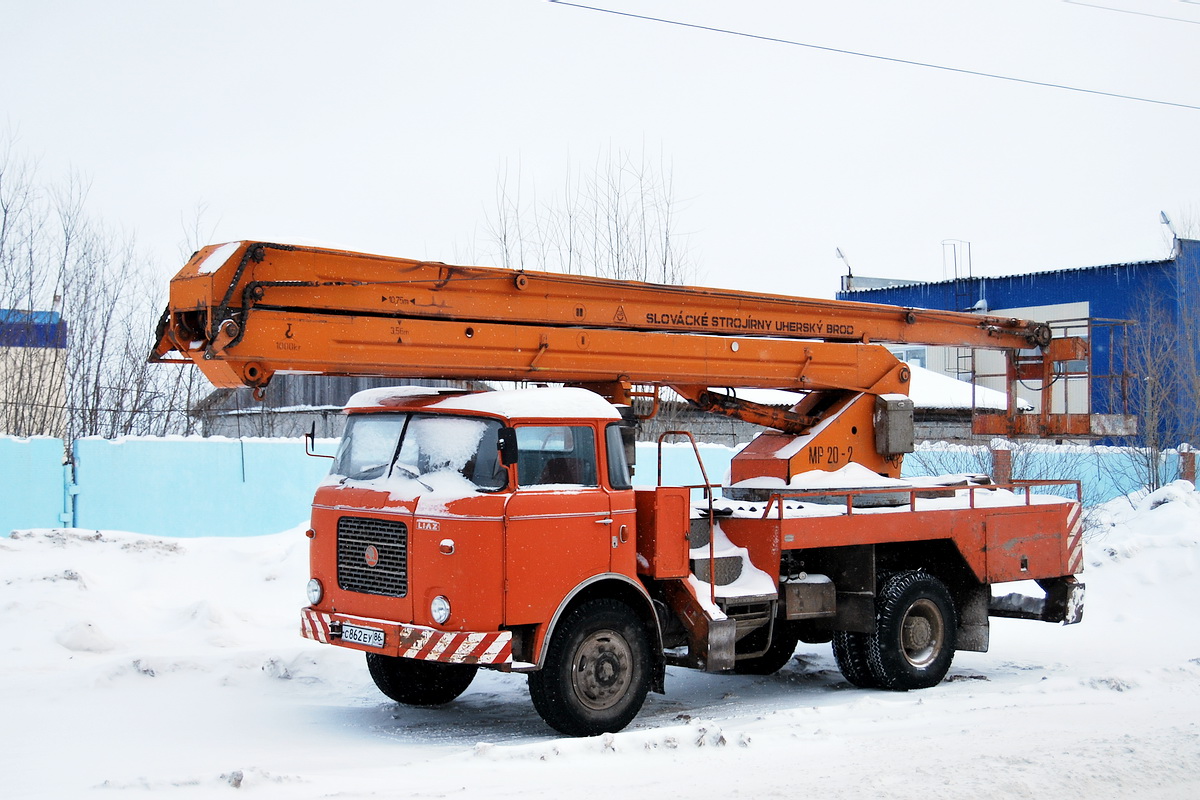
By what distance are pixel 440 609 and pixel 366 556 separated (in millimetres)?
873

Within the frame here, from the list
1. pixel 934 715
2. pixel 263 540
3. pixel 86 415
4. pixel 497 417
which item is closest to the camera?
pixel 497 417

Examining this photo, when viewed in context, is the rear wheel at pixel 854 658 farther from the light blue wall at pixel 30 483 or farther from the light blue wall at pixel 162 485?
the light blue wall at pixel 30 483

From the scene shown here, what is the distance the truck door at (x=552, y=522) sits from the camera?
7969mm

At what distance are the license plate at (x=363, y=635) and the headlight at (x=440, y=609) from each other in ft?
1.48

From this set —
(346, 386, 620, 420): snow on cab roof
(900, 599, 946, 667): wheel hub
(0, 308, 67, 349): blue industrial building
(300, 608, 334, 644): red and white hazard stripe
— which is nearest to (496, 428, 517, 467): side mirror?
(346, 386, 620, 420): snow on cab roof

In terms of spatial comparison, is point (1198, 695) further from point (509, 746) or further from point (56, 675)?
point (56, 675)

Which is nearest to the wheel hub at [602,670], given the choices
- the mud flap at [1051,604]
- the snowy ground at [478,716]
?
the snowy ground at [478,716]

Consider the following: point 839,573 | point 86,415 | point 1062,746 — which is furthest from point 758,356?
point 86,415

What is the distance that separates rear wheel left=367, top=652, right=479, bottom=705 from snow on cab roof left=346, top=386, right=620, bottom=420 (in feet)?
7.02

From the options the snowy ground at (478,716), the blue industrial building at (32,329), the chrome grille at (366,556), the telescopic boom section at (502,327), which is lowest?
the snowy ground at (478,716)

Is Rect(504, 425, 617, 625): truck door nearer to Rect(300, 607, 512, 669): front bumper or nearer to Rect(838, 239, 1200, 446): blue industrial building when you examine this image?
Rect(300, 607, 512, 669): front bumper

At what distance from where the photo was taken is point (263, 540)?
15883mm

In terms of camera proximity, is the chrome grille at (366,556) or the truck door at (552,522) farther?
the chrome grille at (366,556)

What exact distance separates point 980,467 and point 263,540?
40.8 feet
